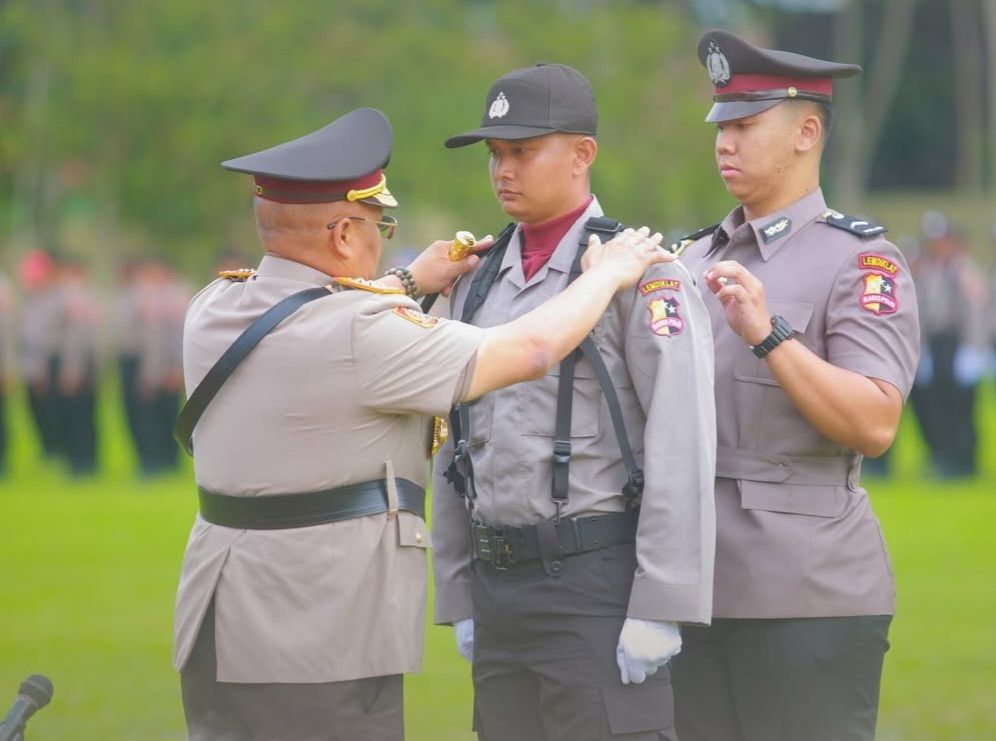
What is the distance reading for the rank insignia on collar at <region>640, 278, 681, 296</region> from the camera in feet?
14.0

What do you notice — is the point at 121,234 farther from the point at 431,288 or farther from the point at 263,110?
the point at 431,288

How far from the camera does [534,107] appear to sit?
14.5 ft

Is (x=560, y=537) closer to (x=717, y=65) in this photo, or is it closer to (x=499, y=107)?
(x=499, y=107)

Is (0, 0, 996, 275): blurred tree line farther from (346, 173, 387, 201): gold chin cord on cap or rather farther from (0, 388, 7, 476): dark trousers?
(346, 173, 387, 201): gold chin cord on cap

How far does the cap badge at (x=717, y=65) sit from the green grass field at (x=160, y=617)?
11.9 ft

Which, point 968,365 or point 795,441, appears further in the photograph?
point 968,365

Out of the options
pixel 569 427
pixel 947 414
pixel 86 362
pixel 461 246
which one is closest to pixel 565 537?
pixel 569 427

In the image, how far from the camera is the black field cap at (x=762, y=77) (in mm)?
4559

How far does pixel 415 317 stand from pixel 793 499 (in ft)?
3.79

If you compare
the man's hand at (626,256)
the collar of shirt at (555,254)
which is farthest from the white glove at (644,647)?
the collar of shirt at (555,254)

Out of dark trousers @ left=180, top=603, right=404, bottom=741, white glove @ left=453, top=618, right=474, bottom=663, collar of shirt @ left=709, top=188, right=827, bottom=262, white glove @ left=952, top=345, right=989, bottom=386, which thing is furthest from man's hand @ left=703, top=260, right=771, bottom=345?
white glove @ left=952, top=345, right=989, bottom=386

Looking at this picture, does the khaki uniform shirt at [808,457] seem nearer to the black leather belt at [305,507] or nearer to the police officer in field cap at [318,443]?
the police officer in field cap at [318,443]

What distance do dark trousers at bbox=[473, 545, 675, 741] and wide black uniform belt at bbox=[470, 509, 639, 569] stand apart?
0.09 ft

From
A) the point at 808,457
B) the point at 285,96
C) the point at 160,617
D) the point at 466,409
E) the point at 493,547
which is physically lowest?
the point at 160,617
